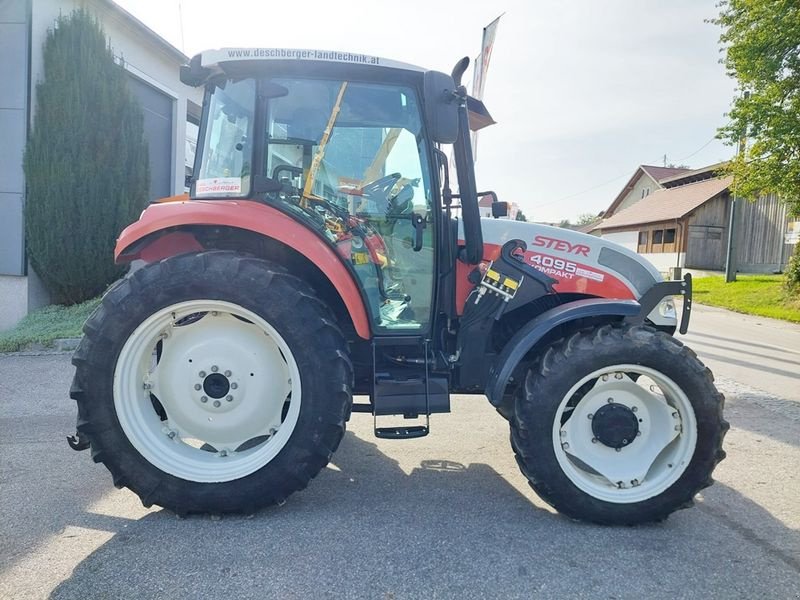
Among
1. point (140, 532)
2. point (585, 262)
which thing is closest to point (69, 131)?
point (140, 532)

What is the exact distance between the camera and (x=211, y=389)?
2.89 m

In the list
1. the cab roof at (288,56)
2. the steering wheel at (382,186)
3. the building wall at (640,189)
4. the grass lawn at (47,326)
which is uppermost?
the building wall at (640,189)

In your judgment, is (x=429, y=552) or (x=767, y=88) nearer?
(x=429, y=552)

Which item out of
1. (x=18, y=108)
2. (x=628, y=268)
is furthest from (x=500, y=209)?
(x=18, y=108)

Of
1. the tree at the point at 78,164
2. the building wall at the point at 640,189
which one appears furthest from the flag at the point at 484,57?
the building wall at the point at 640,189

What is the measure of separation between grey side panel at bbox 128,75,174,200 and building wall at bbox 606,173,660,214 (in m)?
36.7

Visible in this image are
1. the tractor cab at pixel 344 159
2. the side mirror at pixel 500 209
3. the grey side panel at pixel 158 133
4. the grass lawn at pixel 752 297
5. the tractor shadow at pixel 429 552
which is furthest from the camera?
the grass lawn at pixel 752 297

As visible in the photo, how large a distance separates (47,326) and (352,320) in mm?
6575

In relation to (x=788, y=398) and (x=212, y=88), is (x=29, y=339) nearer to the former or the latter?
(x=212, y=88)

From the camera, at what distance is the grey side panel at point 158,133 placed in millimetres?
10078

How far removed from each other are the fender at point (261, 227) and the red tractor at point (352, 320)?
1cm

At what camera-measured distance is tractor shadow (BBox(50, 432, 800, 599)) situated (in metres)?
2.20

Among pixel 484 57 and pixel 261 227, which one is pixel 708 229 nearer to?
pixel 484 57

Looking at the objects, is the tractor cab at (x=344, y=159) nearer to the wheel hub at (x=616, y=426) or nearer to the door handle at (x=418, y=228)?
the door handle at (x=418, y=228)
